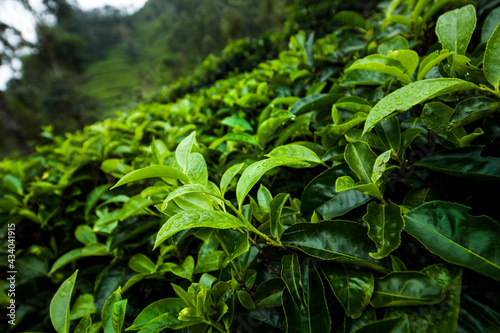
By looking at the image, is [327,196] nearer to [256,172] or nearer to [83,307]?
[256,172]

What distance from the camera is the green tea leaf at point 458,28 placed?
74 cm

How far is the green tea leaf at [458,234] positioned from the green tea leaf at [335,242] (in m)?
0.11

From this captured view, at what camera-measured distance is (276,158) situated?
0.64 metres

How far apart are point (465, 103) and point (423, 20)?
2.52 ft

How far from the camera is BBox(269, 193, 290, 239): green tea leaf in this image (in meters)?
0.64

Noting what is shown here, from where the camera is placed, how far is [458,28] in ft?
2.52

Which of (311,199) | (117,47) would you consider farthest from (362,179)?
(117,47)

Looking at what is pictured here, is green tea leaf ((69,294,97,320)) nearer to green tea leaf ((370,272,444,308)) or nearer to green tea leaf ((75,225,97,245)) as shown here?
green tea leaf ((75,225,97,245))

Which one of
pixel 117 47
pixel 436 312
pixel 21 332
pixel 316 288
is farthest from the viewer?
pixel 117 47

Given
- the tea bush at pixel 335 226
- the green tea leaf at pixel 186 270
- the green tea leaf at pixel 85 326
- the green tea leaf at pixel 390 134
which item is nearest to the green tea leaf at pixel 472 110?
the tea bush at pixel 335 226

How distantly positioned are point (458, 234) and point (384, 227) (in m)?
0.15

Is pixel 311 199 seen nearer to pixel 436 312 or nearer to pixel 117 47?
pixel 436 312

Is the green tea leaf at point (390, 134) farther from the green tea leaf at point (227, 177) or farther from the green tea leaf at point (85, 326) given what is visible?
the green tea leaf at point (85, 326)

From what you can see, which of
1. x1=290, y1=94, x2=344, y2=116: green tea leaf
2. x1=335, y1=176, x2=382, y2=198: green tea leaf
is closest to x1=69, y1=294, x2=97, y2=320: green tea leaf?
x1=335, y1=176, x2=382, y2=198: green tea leaf
